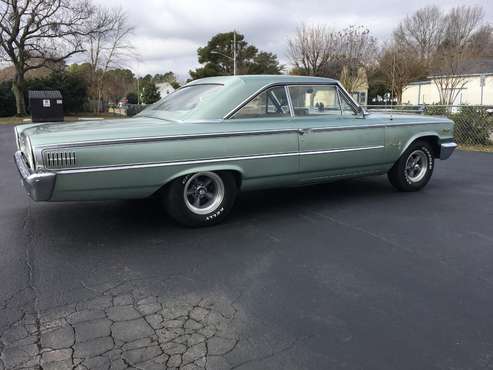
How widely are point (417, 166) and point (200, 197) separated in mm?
3499

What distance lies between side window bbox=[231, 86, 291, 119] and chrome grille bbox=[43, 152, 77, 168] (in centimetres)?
170

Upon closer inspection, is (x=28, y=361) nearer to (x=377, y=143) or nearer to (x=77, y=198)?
(x=77, y=198)

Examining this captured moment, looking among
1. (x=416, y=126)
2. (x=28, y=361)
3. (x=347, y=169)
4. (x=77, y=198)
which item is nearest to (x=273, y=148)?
(x=347, y=169)

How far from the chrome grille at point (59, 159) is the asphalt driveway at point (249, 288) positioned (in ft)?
2.58

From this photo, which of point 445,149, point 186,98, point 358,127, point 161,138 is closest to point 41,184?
point 161,138

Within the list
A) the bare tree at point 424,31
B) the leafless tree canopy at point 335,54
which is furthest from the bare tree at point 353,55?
the bare tree at point 424,31

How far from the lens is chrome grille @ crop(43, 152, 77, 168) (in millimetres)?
3641

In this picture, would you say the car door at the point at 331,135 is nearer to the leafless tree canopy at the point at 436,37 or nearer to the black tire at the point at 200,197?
the black tire at the point at 200,197

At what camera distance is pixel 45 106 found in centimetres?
2375

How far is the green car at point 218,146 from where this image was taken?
3.82 metres

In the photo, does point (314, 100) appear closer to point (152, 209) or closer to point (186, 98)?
point (186, 98)

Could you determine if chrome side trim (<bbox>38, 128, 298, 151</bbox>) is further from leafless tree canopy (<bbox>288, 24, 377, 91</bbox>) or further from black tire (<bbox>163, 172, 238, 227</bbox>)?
leafless tree canopy (<bbox>288, 24, 377, 91</bbox>)

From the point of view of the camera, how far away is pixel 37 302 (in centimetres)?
296

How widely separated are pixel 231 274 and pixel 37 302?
1385mm
